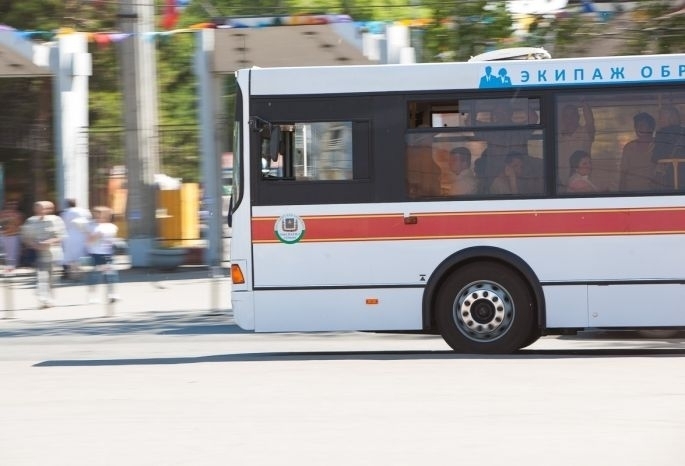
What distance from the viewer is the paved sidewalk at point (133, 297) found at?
60.6 ft

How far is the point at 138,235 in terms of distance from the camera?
2478cm

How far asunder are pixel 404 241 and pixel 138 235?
1400cm

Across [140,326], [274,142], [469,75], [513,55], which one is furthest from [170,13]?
[469,75]

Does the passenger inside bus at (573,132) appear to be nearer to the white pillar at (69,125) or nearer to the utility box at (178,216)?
the utility box at (178,216)

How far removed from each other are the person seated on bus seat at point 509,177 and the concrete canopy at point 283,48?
11.4 meters

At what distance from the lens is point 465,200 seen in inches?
455

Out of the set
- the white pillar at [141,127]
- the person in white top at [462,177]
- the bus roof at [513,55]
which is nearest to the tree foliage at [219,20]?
the white pillar at [141,127]

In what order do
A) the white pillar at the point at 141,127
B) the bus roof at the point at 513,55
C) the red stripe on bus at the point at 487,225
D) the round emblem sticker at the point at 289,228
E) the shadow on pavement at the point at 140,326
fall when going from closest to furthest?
the red stripe on bus at the point at 487,225
the round emblem sticker at the point at 289,228
the bus roof at the point at 513,55
the shadow on pavement at the point at 140,326
the white pillar at the point at 141,127

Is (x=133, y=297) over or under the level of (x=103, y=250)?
under

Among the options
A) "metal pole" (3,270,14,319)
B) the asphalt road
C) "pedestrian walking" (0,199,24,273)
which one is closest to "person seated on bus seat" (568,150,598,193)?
the asphalt road

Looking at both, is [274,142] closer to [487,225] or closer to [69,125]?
[487,225]

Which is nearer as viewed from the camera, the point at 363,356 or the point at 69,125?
the point at 363,356

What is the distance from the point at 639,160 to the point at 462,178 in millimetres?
1621

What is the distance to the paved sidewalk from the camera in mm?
18469
